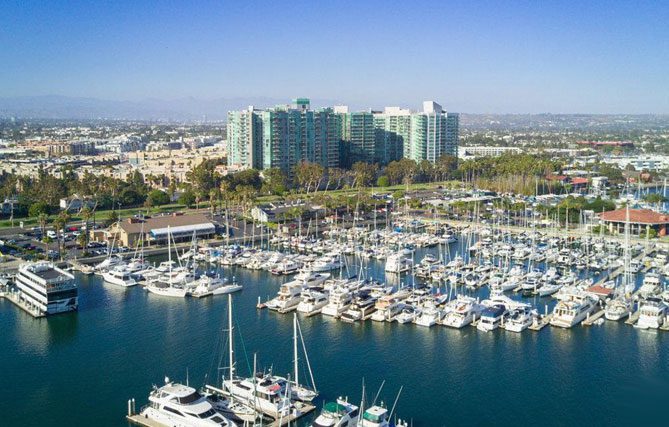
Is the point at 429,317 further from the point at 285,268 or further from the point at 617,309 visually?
the point at 285,268

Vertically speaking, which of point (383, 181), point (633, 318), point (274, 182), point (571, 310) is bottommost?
point (633, 318)

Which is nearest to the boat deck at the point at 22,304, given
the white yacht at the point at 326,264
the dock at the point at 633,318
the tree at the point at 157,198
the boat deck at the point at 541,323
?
the white yacht at the point at 326,264

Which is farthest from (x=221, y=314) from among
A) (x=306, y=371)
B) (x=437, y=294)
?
(x=437, y=294)

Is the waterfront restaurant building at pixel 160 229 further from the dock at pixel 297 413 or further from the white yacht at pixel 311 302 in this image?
the dock at pixel 297 413

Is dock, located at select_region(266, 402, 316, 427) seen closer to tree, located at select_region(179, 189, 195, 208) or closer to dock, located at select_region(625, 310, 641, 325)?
dock, located at select_region(625, 310, 641, 325)

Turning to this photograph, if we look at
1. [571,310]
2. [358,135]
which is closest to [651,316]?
[571,310]

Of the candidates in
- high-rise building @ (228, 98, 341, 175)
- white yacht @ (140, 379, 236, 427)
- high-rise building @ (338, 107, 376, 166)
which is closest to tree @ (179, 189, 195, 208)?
high-rise building @ (228, 98, 341, 175)

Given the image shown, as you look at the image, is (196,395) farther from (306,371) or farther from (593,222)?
(593,222)
